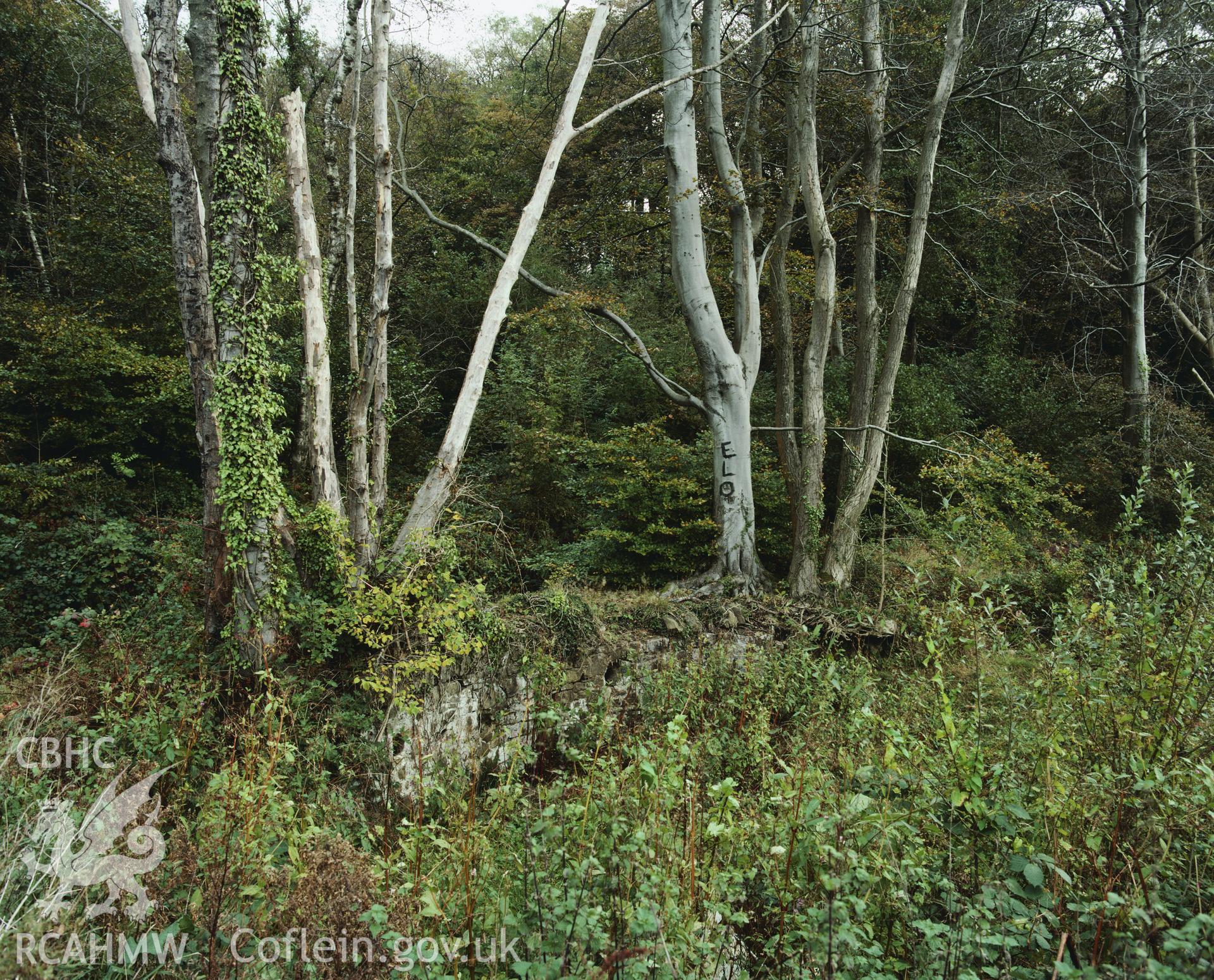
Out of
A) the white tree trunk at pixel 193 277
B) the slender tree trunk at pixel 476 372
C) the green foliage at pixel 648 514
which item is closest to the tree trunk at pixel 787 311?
the green foliage at pixel 648 514

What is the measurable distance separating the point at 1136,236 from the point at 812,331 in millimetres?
8023

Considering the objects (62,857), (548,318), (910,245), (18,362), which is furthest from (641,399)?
(62,857)

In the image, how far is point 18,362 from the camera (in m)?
10.7

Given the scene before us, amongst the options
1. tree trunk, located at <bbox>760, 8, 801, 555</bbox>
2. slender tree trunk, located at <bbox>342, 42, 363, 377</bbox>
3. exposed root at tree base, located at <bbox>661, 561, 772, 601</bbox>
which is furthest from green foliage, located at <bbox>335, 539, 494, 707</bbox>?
tree trunk, located at <bbox>760, 8, 801, 555</bbox>

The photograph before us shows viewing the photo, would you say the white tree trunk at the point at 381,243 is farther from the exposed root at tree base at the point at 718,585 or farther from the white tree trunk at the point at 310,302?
the exposed root at tree base at the point at 718,585

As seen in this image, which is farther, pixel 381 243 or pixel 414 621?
pixel 381 243

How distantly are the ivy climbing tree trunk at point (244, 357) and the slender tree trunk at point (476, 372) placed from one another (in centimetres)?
122

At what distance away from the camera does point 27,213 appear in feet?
40.6

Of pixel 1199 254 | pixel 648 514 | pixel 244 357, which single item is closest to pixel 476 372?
pixel 244 357

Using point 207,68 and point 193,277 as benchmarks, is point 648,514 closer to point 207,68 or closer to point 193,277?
point 193,277

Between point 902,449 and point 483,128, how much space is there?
14.2 m

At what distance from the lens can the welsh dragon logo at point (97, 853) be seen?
8.67 ft

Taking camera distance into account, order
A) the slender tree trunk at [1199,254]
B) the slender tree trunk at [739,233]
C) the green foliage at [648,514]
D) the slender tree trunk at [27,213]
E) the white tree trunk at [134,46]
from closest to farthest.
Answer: the white tree trunk at [134,46]
the slender tree trunk at [739,233]
the green foliage at [648,514]
the slender tree trunk at [1199,254]
the slender tree trunk at [27,213]

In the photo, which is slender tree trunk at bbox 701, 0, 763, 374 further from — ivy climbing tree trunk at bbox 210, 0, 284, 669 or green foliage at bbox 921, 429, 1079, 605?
ivy climbing tree trunk at bbox 210, 0, 284, 669
